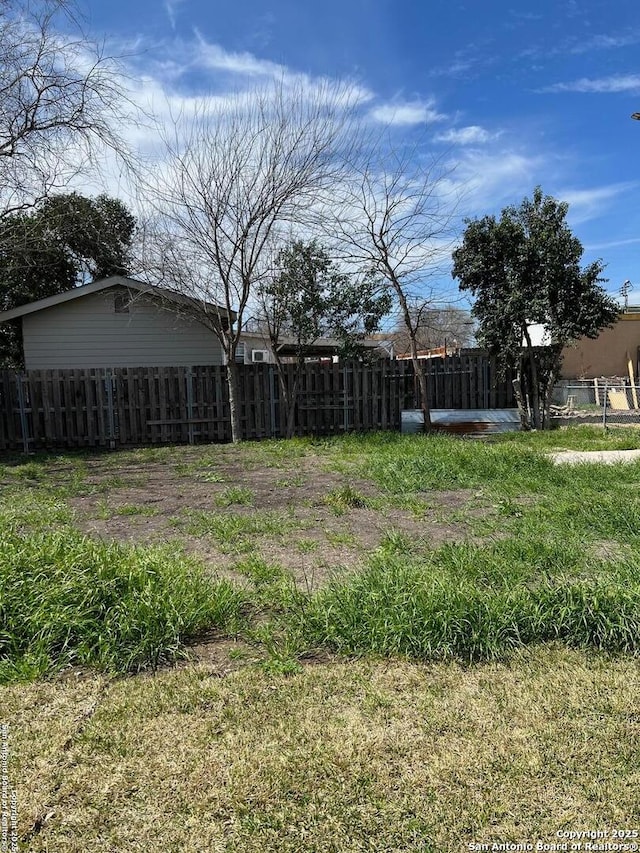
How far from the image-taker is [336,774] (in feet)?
6.51

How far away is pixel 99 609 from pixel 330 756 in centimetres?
164

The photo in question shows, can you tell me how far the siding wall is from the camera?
537 inches

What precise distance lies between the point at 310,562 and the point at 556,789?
234cm

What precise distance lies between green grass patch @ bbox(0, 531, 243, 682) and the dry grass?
172mm

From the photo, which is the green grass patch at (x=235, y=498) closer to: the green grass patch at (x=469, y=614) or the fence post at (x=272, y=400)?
the green grass patch at (x=469, y=614)

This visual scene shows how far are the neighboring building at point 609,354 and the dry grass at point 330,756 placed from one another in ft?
78.2

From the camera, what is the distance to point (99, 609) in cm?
308

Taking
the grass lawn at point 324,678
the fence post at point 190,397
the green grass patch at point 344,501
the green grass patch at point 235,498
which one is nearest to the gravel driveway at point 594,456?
the grass lawn at point 324,678

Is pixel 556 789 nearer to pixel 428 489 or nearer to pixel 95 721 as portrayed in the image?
pixel 95 721

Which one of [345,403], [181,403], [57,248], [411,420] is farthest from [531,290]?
[57,248]

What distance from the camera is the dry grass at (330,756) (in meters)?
1.75

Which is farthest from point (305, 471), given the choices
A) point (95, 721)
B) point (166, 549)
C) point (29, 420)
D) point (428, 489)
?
point (29, 420)

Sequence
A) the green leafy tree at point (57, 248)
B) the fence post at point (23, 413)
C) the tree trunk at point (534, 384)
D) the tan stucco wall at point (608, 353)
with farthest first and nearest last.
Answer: the tan stucco wall at point (608, 353) < the tree trunk at point (534, 384) < the fence post at point (23, 413) < the green leafy tree at point (57, 248)

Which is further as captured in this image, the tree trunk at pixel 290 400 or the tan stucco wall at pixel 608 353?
the tan stucco wall at pixel 608 353
